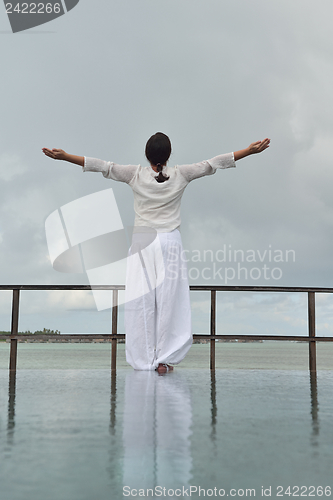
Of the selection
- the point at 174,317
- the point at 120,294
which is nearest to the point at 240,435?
the point at 174,317

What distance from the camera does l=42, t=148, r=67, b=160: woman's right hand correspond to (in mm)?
2695

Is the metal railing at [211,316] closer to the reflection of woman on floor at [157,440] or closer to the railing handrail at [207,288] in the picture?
the railing handrail at [207,288]

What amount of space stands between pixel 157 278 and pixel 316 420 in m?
1.72

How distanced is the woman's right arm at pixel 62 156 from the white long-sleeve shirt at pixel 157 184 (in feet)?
0.12

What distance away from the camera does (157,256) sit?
2.69m

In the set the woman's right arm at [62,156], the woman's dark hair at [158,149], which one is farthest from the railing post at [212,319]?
the woman's right arm at [62,156]

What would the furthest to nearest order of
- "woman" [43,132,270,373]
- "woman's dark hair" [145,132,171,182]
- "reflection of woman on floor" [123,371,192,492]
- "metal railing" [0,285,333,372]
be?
"metal railing" [0,285,333,372], "woman's dark hair" [145,132,171,182], "woman" [43,132,270,373], "reflection of woman on floor" [123,371,192,492]

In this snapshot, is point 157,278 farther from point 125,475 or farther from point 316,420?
point 125,475

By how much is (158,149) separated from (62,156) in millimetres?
577

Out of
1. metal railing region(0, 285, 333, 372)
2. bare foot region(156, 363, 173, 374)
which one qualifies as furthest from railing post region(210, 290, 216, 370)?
bare foot region(156, 363, 173, 374)

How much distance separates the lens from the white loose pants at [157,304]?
8.62 feet

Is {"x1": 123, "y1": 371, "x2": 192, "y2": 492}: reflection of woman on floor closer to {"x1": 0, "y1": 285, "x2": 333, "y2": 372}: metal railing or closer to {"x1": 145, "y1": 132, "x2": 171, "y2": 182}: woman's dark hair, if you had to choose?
{"x1": 145, "y1": 132, "x2": 171, "y2": 182}: woman's dark hair

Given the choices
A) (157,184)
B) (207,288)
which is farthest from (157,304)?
(207,288)

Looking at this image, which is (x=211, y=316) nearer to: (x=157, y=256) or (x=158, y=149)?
(x=157, y=256)
